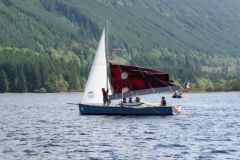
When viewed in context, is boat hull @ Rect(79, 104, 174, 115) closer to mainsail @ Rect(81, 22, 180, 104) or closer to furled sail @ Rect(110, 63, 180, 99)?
mainsail @ Rect(81, 22, 180, 104)

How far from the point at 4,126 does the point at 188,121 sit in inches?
890

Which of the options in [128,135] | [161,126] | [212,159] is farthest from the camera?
[161,126]

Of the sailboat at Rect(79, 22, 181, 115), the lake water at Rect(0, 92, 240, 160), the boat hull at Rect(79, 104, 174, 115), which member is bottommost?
the lake water at Rect(0, 92, 240, 160)

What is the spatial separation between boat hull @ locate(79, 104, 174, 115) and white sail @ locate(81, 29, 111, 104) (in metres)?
1.40

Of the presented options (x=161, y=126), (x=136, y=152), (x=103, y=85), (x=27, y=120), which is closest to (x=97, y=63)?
(x=103, y=85)

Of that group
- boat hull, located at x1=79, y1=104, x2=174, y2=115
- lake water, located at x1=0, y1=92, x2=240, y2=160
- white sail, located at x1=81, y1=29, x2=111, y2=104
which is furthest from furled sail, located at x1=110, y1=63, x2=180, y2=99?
lake water, located at x1=0, y1=92, x2=240, y2=160

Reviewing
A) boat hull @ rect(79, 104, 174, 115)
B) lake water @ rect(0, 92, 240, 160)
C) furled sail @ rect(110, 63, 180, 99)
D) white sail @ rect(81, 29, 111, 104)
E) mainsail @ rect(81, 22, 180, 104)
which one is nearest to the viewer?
lake water @ rect(0, 92, 240, 160)

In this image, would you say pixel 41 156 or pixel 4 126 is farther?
pixel 4 126

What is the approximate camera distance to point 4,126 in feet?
275

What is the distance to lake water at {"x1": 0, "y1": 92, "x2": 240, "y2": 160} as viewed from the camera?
55.1 metres

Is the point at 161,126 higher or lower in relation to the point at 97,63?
lower

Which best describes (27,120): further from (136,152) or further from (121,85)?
(136,152)

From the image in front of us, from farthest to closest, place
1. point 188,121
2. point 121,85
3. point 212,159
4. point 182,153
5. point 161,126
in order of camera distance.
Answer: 1. point 121,85
2. point 188,121
3. point 161,126
4. point 182,153
5. point 212,159

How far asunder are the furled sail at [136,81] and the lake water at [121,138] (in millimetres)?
4582
